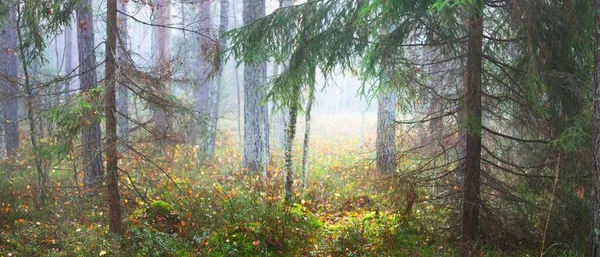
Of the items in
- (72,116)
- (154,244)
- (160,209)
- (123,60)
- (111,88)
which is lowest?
(154,244)

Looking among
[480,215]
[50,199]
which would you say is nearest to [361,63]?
[480,215]

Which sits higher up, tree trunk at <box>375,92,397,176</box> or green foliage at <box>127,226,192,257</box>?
tree trunk at <box>375,92,397,176</box>

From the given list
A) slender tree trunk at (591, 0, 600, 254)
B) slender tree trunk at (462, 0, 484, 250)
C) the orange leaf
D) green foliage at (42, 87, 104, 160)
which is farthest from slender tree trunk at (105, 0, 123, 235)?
the orange leaf

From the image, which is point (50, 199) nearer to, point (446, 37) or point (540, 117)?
point (446, 37)

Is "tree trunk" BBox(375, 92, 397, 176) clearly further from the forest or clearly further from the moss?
the moss

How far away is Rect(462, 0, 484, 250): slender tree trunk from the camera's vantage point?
6277mm

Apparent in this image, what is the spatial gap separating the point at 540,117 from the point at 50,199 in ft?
32.5

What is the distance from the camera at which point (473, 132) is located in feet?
20.6

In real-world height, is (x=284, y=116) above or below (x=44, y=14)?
below

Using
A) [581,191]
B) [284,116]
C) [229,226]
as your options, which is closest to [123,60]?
[229,226]

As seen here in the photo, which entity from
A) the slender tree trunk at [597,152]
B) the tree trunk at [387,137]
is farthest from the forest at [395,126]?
the tree trunk at [387,137]

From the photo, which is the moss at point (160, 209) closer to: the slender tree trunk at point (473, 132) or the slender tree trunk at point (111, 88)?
the slender tree trunk at point (111, 88)

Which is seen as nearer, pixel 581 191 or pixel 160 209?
pixel 581 191

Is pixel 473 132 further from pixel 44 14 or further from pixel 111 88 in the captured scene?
pixel 44 14
